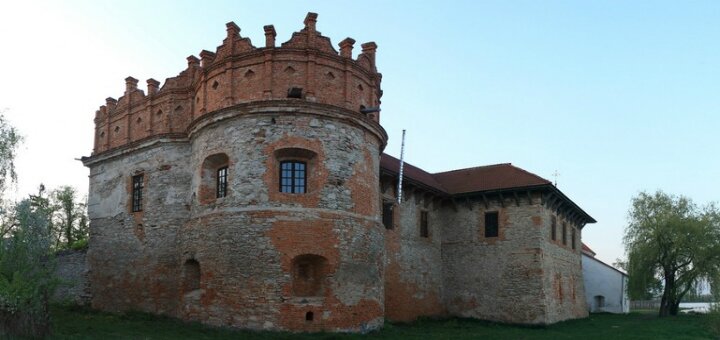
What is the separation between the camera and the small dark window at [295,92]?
57.2 feet

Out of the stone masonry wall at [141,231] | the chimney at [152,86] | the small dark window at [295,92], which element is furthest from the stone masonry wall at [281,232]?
the chimney at [152,86]

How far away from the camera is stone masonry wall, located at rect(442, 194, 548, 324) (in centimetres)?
2398

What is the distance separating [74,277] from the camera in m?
22.8

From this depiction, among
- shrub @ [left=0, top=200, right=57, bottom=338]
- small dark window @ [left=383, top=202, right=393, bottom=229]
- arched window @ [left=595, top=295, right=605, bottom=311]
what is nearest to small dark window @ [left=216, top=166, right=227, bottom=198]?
shrub @ [left=0, top=200, right=57, bottom=338]

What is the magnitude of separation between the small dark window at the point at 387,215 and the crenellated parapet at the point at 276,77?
4.20 metres

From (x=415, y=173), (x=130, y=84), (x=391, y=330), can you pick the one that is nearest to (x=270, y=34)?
(x=130, y=84)

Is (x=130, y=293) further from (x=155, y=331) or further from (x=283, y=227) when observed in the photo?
(x=283, y=227)

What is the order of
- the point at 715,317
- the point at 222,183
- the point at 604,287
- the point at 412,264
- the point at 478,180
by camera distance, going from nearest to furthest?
the point at 715,317
the point at 222,183
the point at 412,264
the point at 478,180
the point at 604,287

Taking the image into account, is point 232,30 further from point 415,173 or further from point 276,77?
point 415,173

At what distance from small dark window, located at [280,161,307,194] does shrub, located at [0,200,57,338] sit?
6210mm

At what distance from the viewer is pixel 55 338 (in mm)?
12797

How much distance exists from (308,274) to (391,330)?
339 cm

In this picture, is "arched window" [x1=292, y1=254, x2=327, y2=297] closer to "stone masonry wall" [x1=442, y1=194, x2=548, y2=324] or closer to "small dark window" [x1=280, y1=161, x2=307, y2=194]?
"small dark window" [x1=280, y1=161, x2=307, y2=194]

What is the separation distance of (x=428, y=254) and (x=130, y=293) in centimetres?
1192
